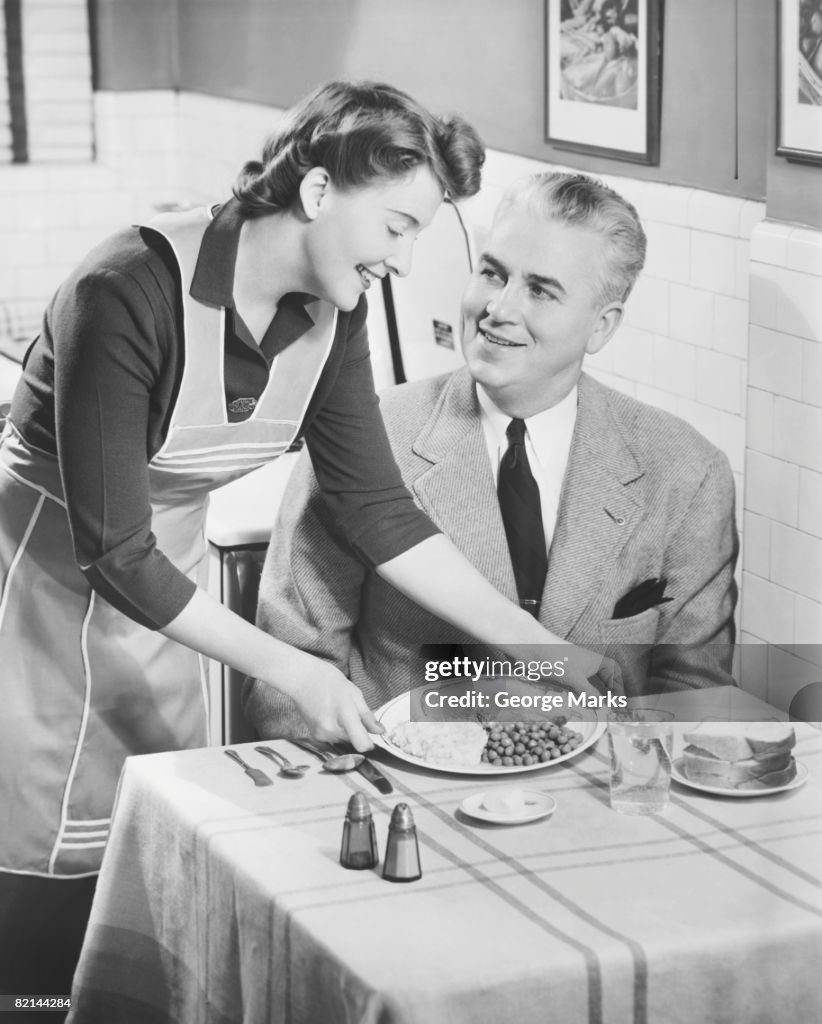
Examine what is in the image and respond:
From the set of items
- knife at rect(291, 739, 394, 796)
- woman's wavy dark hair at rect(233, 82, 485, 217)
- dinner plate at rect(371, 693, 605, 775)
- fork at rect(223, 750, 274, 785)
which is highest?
woman's wavy dark hair at rect(233, 82, 485, 217)

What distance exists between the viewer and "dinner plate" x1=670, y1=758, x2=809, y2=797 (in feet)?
4.74

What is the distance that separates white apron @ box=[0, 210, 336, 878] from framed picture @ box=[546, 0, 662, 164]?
982mm

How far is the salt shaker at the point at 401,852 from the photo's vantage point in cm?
128

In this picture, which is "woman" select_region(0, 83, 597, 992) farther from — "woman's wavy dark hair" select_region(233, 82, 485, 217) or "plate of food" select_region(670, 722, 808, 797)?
"plate of food" select_region(670, 722, 808, 797)

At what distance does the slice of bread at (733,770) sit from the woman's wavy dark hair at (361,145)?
2.05 feet

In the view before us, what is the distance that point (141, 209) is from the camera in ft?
12.4

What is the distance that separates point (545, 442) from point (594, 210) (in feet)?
Result: 0.99

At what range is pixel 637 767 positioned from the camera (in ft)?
4.67

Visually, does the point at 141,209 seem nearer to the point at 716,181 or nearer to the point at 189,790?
the point at 716,181

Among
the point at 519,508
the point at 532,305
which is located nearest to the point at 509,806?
the point at 519,508

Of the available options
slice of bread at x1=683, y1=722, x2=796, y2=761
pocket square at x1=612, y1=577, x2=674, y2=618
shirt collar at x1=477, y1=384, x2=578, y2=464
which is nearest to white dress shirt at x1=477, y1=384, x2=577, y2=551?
shirt collar at x1=477, y1=384, x2=578, y2=464

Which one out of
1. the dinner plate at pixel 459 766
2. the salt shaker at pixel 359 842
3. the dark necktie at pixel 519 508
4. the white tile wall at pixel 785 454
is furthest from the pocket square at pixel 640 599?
the salt shaker at pixel 359 842

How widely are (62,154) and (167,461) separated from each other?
7.79ft

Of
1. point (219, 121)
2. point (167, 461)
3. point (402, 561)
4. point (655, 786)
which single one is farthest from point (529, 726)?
point (219, 121)
